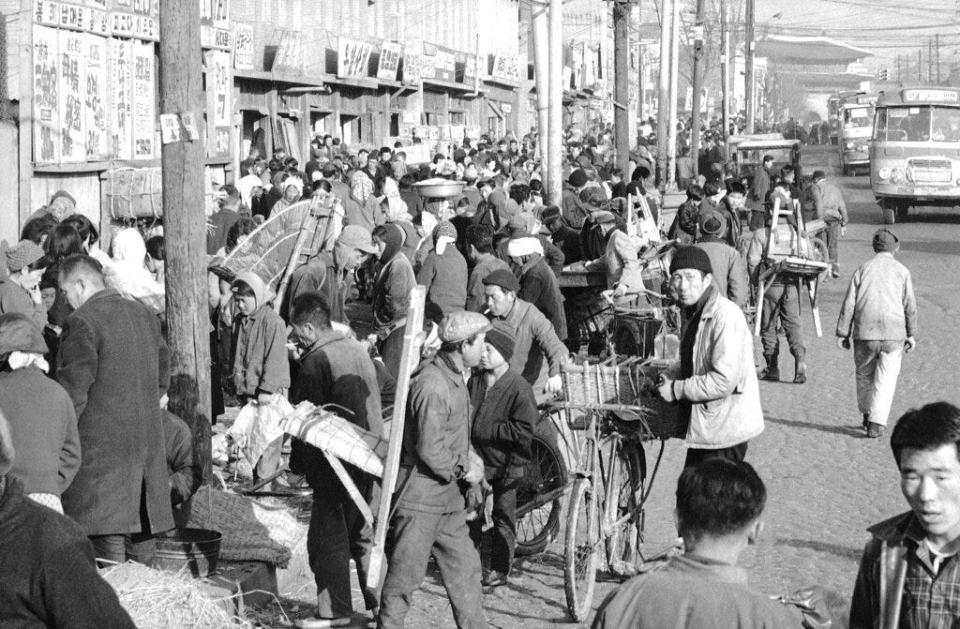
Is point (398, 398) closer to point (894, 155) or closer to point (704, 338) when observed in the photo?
point (704, 338)

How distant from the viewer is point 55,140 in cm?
1659

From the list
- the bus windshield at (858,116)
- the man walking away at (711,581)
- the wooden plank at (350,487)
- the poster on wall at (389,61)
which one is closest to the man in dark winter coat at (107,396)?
the wooden plank at (350,487)

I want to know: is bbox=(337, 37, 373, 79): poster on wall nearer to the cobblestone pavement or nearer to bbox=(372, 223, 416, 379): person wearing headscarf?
the cobblestone pavement

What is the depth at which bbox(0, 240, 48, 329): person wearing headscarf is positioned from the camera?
8.81m

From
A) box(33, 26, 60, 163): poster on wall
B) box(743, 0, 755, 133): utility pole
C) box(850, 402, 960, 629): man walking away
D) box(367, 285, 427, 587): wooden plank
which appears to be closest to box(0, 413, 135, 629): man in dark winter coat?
box(850, 402, 960, 629): man walking away

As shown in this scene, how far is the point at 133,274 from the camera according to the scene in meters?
10.5

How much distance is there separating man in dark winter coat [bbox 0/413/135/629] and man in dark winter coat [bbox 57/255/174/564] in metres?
3.24

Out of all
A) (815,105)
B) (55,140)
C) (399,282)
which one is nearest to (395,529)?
(399,282)

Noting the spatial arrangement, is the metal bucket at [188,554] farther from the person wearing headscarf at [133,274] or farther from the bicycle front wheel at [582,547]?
the person wearing headscarf at [133,274]

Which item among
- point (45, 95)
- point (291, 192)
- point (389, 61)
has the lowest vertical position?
point (291, 192)

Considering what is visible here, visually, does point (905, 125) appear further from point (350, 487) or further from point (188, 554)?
point (350, 487)

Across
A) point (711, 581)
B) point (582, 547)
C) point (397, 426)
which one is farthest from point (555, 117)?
point (711, 581)

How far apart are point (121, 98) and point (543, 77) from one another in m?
6.80

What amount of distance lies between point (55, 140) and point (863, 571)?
47.0 ft
